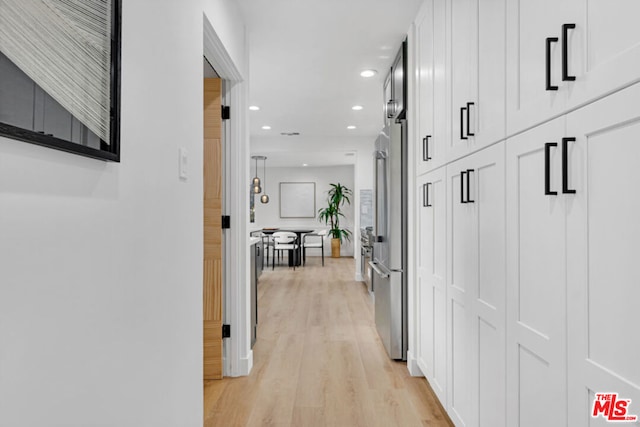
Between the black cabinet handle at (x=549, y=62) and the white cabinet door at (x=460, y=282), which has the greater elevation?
the black cabinet handle at (x=549, y=62)

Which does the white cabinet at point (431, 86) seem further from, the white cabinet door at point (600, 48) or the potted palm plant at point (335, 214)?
the potted palm plant at point (335, 214)

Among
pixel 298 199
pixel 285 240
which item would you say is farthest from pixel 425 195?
pixel 298 199

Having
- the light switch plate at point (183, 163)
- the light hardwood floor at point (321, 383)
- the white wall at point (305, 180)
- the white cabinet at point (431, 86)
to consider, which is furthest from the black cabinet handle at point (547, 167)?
the white wall at point (305, 180)

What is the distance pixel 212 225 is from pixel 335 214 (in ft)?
26.0

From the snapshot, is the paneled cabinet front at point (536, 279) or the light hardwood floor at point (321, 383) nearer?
the paneled cabinet front at point (536, 279)

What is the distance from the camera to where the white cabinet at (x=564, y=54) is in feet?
2.86

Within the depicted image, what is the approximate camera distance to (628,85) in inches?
33.7

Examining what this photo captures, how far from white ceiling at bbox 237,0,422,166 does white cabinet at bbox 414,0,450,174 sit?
25cm

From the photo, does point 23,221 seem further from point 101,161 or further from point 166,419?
point 166,419

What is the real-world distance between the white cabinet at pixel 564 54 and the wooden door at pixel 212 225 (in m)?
1.93

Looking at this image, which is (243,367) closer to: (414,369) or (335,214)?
(414,369)

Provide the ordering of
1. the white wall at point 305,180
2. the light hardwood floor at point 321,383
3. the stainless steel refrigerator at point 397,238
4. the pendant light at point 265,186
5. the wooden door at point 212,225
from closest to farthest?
the light hardwood floor at point 321,383
the wooden door at point 212,225
the stainless steel refrigerator at point 397,238
the pendant light at point 265,186
the white wall at point 305,180

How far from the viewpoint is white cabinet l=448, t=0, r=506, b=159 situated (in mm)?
1520

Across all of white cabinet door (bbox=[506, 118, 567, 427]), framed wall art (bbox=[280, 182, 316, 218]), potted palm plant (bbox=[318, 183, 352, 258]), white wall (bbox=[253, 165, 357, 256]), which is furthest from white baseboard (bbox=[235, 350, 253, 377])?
framed wall art (bbox=[280, 182, 316, 218])
